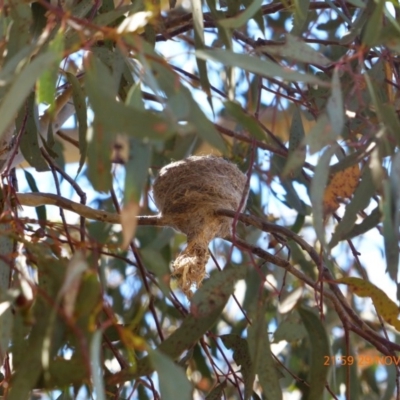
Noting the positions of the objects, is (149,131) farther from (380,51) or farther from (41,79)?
(380,51)

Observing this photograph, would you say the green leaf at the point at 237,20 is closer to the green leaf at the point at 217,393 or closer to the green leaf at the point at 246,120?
the green leaf at the point at 246,120

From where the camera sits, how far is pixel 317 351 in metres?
1.32

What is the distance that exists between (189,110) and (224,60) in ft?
0.33

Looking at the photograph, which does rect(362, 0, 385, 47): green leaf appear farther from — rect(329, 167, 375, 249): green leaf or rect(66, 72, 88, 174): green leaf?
rect(66, 72, 88, 174): green leaf

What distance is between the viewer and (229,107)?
3.64 ft

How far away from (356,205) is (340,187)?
35mm

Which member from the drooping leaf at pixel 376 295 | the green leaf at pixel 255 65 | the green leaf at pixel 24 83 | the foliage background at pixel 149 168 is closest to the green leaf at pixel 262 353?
the foliage background at pixel 149 168

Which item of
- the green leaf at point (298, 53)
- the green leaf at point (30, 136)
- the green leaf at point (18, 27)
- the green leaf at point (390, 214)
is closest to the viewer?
the green leaf at point (390, 214)

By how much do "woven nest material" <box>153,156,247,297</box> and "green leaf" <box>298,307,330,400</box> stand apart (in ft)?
0.91

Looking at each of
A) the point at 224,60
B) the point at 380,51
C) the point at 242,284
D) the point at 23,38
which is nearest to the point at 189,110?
the point at 224,60

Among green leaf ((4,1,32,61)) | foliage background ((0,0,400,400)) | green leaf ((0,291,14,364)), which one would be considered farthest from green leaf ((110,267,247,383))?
green leaf ((4,1,32,61))

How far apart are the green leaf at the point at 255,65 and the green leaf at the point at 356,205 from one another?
216mm

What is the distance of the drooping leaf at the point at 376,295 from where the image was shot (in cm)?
123

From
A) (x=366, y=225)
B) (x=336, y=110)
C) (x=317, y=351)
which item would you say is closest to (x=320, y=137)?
(x=336, y=110)
